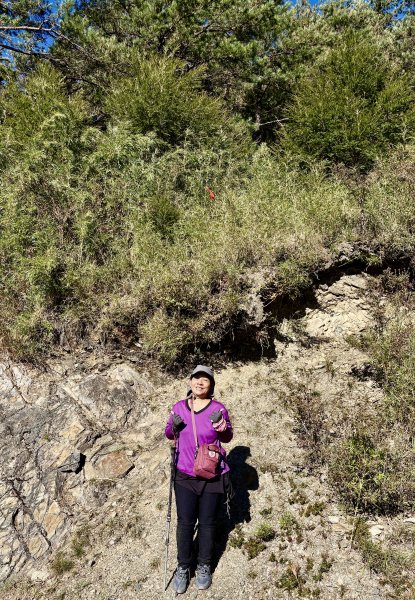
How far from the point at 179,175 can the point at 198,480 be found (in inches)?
237

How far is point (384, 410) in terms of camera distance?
15.2 feet

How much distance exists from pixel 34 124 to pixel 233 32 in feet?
22.0

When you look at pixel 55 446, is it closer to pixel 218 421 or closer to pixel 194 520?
pixel 194 520

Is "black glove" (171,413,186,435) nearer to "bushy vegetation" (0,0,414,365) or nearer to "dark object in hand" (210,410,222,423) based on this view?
"dark object in hand" (210,410,222,423)

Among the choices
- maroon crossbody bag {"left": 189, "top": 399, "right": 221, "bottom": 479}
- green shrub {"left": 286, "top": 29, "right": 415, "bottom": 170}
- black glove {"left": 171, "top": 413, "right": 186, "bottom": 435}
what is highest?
green shrub {"left": 286, "top": 29, "right": 415, "bottom": 170}

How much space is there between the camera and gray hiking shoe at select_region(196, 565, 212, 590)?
3365 mm

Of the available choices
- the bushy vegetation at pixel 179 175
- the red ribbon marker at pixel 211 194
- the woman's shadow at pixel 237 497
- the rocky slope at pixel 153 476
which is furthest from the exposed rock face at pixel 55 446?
the red ribbon marker at pixel 211 194

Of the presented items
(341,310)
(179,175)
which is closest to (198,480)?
(341,310)

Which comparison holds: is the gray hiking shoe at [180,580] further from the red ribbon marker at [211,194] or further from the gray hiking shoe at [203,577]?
the red ribbon marker at [211,194]

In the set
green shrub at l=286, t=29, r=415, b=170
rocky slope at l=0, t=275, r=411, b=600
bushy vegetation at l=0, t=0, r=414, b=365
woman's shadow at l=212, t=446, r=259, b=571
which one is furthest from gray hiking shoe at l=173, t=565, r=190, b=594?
green shrub at l=286, t=29, r=415, b=170

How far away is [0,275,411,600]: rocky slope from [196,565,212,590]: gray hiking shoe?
0.13 m

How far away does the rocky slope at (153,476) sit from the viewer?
352cm

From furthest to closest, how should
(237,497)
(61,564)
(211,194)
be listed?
(211,194)
(237,497)
(61,564)

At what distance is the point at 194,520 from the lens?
3.34 meters
